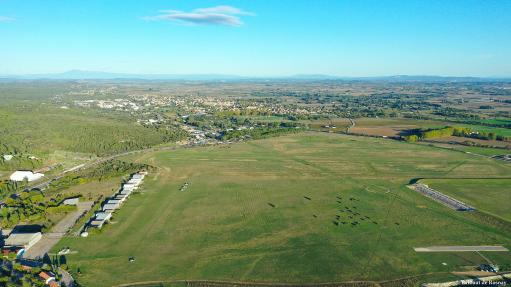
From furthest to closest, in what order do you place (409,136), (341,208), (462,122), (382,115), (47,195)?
(382,115) → (462,122) → (409,136) → (47,195) → (341,208)

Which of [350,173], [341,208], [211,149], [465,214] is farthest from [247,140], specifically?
[465,214]

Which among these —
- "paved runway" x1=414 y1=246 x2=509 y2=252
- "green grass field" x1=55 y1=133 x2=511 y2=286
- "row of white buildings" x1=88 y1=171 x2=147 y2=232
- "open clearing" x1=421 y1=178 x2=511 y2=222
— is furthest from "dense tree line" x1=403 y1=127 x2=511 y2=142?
"row of white buildings" x1=88 y1=171 x2=147 y2=232

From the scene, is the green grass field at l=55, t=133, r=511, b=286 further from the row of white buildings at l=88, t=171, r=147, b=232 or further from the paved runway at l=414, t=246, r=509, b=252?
the row of white buildings at l=88, t=171, r=147, b=232

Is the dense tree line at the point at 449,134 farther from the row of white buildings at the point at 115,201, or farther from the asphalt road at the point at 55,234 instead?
the asphalt road at the point at 55,234

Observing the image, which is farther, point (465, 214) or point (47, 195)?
point (47, 195)

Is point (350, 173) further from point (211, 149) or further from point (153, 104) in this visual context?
point (153, 104)

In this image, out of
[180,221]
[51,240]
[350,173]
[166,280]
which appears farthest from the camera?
[350,173]

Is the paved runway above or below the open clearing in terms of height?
below

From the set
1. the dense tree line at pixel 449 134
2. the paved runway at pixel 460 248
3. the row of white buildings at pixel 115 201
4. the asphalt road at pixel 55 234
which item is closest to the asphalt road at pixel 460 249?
the paved runway at pixel 460 248
